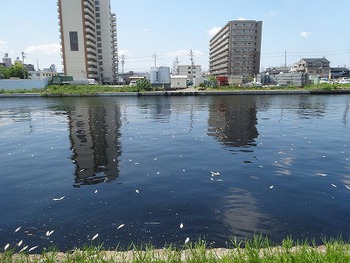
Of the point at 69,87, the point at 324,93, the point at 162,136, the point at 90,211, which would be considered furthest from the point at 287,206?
the point at 69,87

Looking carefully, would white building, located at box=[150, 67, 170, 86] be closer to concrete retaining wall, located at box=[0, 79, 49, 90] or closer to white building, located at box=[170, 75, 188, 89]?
white building, located at box=[170, 75, 188, 89]

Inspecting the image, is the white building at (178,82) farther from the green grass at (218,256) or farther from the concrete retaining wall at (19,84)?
the green grass at (218,256)

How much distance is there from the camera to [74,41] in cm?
10775

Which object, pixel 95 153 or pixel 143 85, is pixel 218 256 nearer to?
pixel 95 153

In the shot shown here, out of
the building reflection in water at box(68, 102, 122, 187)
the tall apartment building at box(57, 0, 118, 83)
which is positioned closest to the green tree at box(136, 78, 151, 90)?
the tall apartment building at box(57, 0, 118, 83)

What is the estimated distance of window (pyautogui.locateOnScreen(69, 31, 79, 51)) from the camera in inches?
4232

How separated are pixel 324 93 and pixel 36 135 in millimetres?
71905

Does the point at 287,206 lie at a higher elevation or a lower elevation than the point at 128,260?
lower

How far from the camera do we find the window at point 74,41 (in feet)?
353

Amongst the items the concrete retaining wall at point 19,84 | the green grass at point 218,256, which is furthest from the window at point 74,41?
the green grass at point 218,256

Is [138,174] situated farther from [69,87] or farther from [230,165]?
[69,87]

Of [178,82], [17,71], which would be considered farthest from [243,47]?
[17,71]

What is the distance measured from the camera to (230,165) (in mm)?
11977

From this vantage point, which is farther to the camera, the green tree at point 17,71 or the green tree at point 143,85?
the green tree at point 17,71
